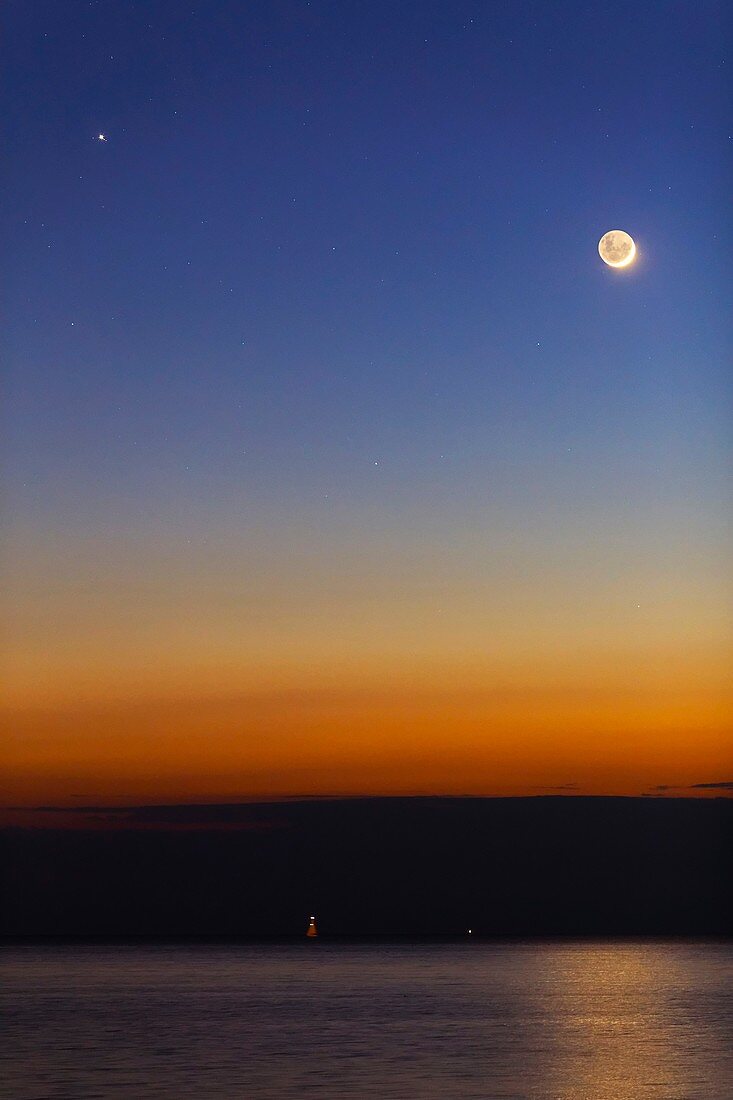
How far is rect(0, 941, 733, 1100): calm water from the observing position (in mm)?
51562

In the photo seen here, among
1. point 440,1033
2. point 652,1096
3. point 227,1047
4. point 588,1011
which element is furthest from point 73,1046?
point 588,1011

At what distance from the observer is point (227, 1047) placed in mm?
68125

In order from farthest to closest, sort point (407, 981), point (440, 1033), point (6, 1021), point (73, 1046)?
point (407, 981) < point (6, 1021) < point (440, 1033) < point (73, 1046)

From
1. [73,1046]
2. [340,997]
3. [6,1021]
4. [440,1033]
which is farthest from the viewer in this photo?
[340,997]

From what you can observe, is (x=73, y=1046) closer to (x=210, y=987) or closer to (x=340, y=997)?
(x=340, y=997)

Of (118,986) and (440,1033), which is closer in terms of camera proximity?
(440,1033)

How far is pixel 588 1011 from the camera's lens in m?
102

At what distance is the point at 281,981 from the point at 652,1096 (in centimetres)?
12075

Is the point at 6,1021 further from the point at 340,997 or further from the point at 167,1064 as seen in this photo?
the point at 340,997

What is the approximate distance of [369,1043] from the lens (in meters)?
69.6

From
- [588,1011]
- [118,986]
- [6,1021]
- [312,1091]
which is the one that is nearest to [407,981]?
[118,986]

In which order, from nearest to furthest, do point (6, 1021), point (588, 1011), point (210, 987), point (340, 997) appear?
point (6, 1021) < point (588, 1011) < point (340, 997) < point (210, 987)

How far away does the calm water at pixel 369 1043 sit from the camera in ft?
169

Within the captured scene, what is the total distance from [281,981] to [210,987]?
2135 centimetres
